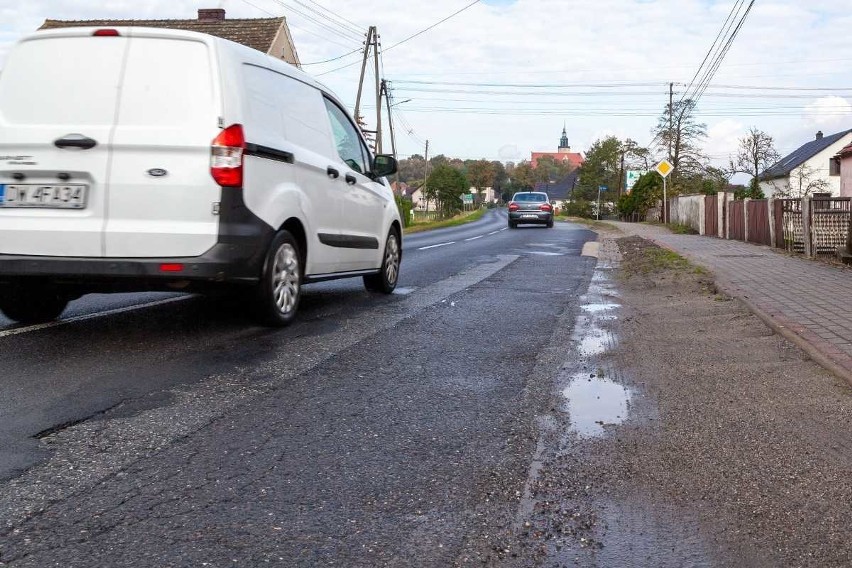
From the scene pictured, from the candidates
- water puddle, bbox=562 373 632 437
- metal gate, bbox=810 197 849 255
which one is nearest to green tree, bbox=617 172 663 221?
metal gate, bbox=810 197 849 255

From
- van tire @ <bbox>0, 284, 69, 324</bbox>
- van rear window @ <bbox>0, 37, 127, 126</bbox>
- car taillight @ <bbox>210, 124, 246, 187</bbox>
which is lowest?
van tire @ <bbox>0, 284, 69, 324</bbox>

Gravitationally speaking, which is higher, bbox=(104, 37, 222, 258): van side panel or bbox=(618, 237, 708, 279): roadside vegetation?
bbox=(104, 37, 222, 258): van side panel

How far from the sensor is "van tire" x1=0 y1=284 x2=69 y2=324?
623 cm

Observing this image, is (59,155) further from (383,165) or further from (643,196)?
(643,196)

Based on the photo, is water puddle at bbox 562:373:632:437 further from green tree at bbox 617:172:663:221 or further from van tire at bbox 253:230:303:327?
green tree at bbox 617:172:663:221

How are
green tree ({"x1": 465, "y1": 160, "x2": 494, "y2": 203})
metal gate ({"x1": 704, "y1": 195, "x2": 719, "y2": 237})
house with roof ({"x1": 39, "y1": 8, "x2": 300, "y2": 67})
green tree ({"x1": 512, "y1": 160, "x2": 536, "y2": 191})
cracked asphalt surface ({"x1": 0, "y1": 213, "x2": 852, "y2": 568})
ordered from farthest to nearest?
green tree ({"x1": 512, "y1": 160, "x2": 536, "y2": 191})
green tree ({"x1": 465, "y1": 160, "x2": 494, "y2": 203})
house with roof ({"x1": 39, "y1": 8, "x2": 300, "y2": 67})
metal gate ({"x1": 704, "y1": 195, "x2": 719, "y2": 237})
cracked asphalt surface ({"x1": 0, "y1": 213, "x2": 852, "y2": 568})

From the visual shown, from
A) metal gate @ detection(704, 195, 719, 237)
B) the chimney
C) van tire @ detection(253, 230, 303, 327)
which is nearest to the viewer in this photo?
van tire @ detection(253, 230, 303, 327)

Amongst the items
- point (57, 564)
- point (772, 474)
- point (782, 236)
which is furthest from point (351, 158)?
point (782, 236)

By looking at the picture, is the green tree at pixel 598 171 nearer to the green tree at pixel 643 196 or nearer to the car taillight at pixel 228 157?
the green tree at pixel 643 196

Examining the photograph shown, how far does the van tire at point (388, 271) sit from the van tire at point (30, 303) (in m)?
3.31

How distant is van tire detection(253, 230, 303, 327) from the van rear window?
144 centimetres

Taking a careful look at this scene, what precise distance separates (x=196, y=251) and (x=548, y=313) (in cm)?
358

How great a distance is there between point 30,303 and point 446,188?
82078 mm

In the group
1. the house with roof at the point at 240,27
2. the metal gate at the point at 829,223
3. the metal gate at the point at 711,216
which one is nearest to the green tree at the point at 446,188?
the house with roof at the point at 240,27
